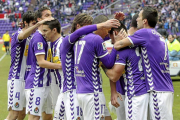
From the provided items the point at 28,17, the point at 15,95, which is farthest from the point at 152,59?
the point at 15,95

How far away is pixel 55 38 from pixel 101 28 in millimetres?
1550

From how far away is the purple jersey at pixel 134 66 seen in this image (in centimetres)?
441

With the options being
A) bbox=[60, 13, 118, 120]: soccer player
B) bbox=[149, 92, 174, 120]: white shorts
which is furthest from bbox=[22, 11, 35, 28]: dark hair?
bbox=[149, 92, 174, 120]: white shorts

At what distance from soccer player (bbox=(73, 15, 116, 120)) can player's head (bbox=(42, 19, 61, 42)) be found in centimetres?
125

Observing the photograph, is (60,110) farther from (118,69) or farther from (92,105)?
(118,69)

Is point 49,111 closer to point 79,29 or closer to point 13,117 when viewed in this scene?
point 13,117

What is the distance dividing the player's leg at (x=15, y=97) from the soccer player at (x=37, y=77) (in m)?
0.48

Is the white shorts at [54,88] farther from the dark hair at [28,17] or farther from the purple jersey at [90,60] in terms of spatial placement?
the purple jersey at [90,60]

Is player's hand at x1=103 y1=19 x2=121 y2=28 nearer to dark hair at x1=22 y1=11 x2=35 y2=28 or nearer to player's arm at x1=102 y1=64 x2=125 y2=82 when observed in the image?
player's arm at x1=102 y1=64 x2=125 y2=82

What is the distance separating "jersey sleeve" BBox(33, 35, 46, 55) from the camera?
5613 millimetres

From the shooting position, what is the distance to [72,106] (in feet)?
15.3

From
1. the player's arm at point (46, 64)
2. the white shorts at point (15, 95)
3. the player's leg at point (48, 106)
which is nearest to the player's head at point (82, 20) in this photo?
the player's arm at point (46, 64)

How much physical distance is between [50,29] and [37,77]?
0.89 metres

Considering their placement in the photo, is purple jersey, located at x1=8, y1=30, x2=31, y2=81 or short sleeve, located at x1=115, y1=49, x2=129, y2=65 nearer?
short sleeve, located at x1=115, y1=49, x2=129, y2=65
